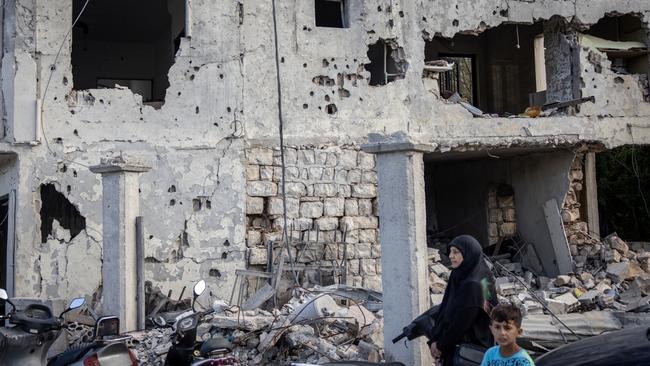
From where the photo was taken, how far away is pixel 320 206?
12.3 meters

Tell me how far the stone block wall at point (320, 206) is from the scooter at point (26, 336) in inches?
220

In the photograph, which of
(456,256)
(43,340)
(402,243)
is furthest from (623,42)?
(43,340)

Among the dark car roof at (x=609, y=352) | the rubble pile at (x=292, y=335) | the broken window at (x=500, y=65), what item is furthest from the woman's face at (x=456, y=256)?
the broken window at (x=500, y=65)

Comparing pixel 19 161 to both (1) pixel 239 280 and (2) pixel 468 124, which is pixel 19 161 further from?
(2) pixel 468 124

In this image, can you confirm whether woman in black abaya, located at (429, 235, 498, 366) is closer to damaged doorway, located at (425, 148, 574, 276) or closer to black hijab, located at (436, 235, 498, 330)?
black hijab, located at (436, 235, 498, 330)

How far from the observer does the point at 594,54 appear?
14.3m

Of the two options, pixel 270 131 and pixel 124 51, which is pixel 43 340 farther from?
pixel 124 51

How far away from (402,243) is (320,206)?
208 inches

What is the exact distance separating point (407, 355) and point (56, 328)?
10.00ft

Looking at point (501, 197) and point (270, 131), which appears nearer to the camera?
point (270, 131)

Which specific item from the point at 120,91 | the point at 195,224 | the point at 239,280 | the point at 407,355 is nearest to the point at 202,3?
the point at 120,91

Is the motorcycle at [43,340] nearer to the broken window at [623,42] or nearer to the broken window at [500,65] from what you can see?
the broken window at [623,42]

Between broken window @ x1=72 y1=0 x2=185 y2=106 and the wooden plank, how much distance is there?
7.82 metres

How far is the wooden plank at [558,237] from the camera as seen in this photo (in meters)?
14.1
